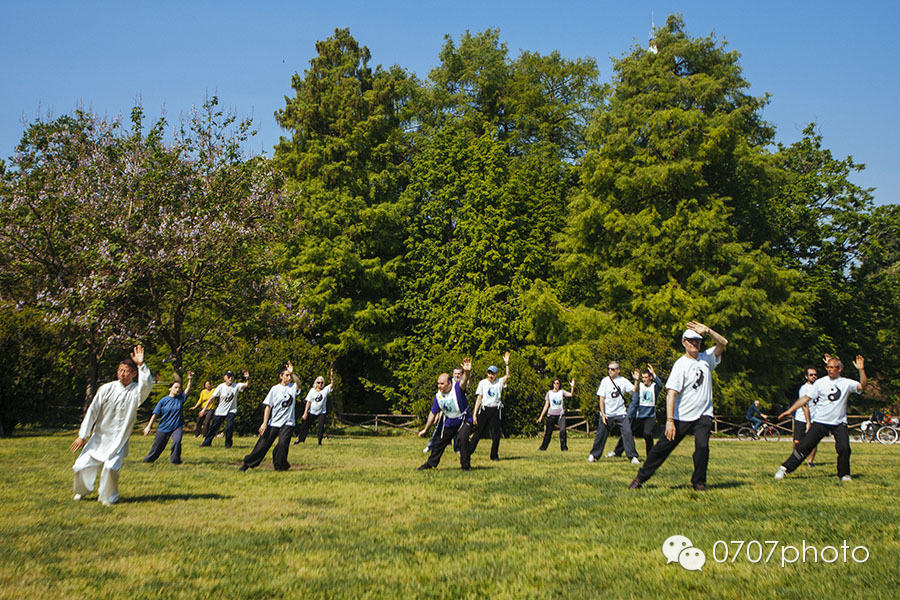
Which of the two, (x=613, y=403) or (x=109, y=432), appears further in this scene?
(x=613, y=403)

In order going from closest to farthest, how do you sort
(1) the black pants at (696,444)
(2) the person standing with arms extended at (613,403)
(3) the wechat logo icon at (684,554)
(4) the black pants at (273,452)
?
1. (3) the wechat logo icon at (684,554)
2. (1) the black pants at (696,444)
3. (4) the black pants at (273,452)
4. (2) the person standing with arms extended at (613,403)

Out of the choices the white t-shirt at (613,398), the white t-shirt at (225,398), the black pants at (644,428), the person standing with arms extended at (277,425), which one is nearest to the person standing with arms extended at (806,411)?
the black pants at (644,428)

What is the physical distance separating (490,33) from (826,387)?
35.9m

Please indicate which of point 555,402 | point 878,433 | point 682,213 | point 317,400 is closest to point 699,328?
point 555,402

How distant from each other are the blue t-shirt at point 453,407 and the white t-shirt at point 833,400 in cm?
589

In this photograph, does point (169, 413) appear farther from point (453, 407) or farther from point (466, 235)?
point (466, 235)

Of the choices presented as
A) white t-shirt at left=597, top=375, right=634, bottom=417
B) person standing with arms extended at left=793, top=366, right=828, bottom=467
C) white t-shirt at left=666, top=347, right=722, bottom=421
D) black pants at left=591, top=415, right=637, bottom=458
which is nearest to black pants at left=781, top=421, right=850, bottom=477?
person standing with arms extended at left=793, top=366, right=828, bottom=467

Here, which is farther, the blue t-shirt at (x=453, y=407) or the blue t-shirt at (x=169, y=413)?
the blue t-shirt at (x=169, y=413)

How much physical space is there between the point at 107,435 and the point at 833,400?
35.3 ft

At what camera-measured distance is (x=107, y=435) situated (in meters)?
8.90

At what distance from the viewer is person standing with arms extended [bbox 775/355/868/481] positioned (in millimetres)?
10735

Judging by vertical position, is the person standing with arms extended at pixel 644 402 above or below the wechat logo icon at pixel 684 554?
above

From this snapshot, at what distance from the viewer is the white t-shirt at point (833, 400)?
10922 millimetres

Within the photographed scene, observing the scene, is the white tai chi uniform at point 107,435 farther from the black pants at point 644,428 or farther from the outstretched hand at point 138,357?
the black pants at point 644,428
